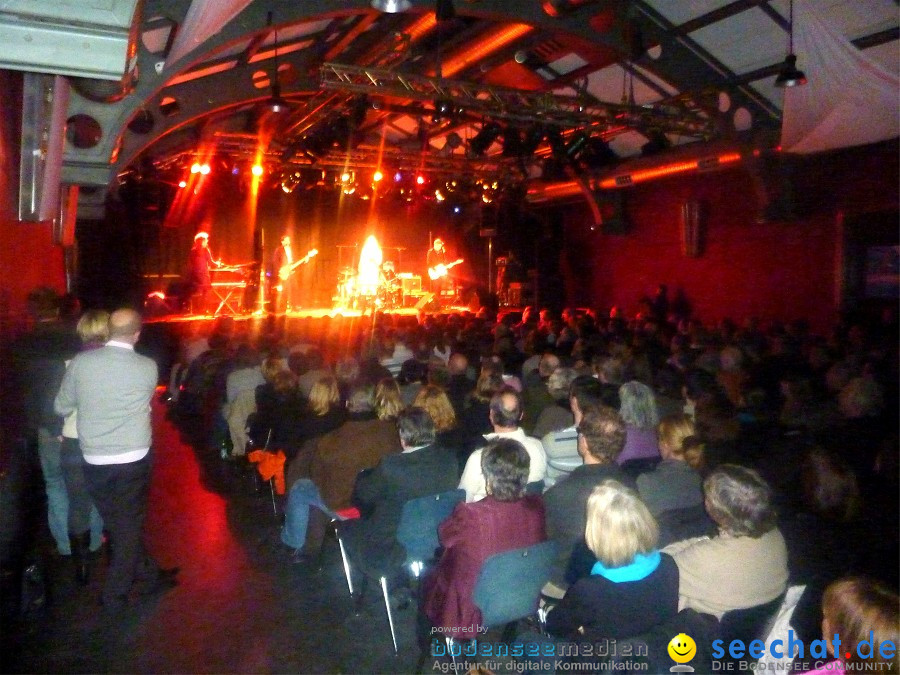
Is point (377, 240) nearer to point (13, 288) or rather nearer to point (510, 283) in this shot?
point (510, 283)

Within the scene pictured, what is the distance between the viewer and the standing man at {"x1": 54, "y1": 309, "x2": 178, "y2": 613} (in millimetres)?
2902

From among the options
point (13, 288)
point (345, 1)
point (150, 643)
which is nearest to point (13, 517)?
point (150, 643)

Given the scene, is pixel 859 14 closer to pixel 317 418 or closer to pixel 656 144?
pixel 656 144

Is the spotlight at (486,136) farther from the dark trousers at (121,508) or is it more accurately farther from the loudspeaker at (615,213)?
the dark trousers at (121,508)

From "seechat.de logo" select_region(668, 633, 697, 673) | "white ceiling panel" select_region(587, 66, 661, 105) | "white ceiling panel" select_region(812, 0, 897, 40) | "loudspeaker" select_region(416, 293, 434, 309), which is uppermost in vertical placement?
"white ceiling panel" select_region(587, 66, 661, 105)

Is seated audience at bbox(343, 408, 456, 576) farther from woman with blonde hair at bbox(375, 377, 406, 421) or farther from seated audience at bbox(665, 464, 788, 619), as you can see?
seated audience at bbox(665, 464, 788, 619)

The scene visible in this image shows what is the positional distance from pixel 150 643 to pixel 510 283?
12.4m

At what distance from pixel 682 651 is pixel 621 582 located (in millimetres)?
287

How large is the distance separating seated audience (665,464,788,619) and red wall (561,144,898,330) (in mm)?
7939

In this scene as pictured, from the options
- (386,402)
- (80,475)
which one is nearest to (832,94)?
(386,402)

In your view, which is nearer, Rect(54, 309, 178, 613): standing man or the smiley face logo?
the smiley face logo

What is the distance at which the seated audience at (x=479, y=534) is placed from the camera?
2.32 m

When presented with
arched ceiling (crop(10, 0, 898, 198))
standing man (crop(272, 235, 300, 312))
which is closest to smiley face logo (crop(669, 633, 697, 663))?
arched ceiling (crop(10, 0, 898, 198))

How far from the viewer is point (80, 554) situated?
3.38 meters
